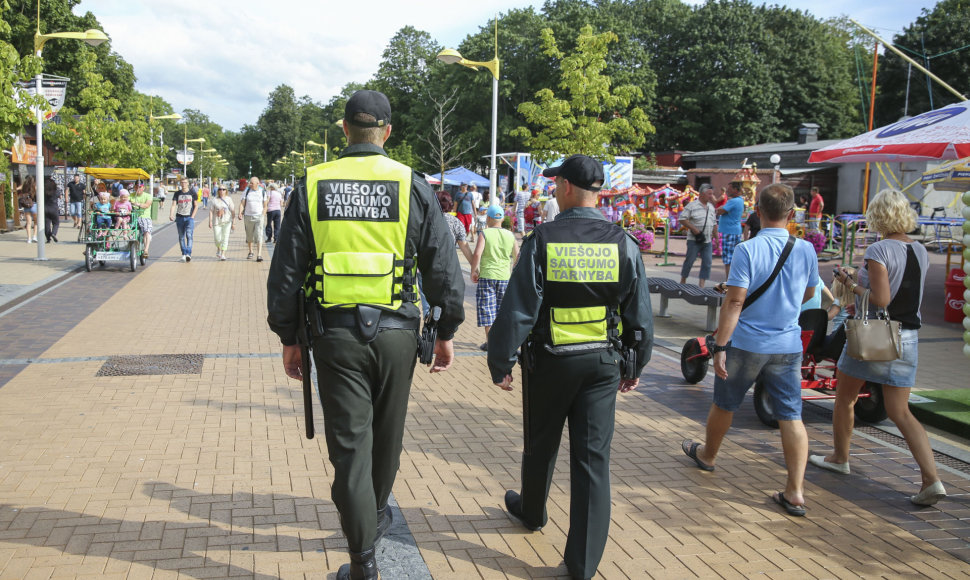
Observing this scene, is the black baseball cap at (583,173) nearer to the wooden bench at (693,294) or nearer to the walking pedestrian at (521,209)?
the wooden bench at (693,294)

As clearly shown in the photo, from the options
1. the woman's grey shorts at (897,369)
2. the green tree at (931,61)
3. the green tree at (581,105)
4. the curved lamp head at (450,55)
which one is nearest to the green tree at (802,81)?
the green tree at (931,61)

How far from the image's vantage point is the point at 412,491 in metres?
4.40

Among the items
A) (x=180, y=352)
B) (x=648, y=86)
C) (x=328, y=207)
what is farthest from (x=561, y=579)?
(x=648, y=86)

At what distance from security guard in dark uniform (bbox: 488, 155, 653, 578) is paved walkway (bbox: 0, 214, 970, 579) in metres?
0.46

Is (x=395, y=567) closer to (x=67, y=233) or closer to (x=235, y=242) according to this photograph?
(x=235, y=242)

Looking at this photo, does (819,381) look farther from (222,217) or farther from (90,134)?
(90,134)

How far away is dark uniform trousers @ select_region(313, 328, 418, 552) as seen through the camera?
9.90 ft

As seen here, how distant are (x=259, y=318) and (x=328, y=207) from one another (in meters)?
7.67

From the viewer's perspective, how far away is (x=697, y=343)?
718 centimetres

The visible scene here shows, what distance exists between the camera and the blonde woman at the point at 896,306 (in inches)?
178

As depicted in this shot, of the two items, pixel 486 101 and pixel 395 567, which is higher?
pixel 486 101

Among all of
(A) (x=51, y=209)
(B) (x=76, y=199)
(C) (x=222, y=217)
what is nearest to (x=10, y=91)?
(C) (x=222, y=217)

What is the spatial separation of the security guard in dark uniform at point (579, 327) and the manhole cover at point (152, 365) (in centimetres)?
470

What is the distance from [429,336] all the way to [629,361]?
915 millimetres
